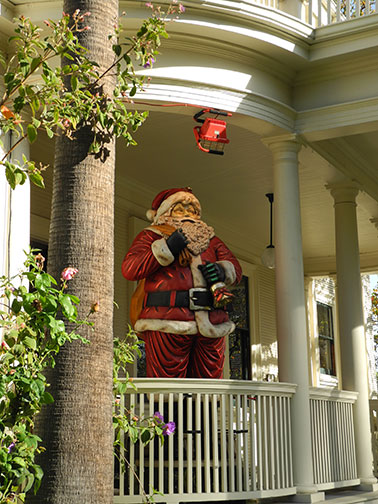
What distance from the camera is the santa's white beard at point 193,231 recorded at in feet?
21.0

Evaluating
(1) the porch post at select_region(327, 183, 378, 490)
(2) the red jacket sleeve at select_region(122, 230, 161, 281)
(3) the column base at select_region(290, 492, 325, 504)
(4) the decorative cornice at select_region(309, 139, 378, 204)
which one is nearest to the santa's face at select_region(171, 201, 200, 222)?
(2) the red jacket sleeve at select_region(122, 230, 161, 281)

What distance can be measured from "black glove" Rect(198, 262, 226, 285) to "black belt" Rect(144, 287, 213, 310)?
0.35 ft

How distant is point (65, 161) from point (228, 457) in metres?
3.49

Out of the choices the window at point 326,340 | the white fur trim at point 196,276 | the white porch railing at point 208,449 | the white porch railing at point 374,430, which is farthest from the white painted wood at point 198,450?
the window at point 326,340

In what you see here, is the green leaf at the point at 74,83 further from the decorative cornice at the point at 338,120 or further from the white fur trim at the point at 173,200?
the decorative cornice at the point at 338,120

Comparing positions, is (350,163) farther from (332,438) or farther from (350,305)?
(332,438)

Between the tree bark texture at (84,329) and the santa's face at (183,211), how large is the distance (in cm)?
311

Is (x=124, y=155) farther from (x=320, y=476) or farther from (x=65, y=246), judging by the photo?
(x=65, y=246)

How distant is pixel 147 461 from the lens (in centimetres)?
595

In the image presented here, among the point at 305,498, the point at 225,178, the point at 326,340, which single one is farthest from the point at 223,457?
the point at 326,340

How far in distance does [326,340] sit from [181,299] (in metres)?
10.3

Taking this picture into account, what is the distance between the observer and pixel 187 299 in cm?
628

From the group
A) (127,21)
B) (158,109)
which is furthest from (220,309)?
(127,21)

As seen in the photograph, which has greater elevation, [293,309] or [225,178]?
[225,178]
